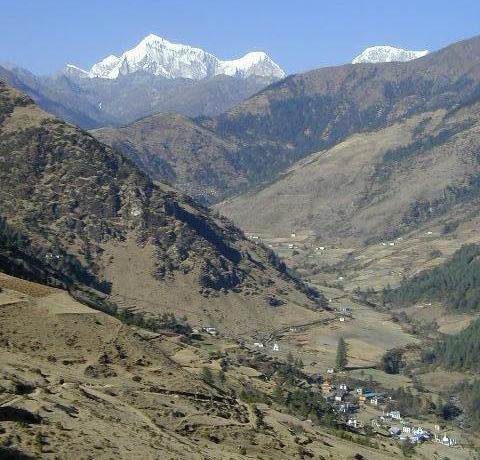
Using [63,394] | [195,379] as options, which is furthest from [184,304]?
[63,394]

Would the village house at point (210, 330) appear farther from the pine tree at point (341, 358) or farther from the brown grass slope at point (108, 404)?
the brown grass slope at point (108, 404)

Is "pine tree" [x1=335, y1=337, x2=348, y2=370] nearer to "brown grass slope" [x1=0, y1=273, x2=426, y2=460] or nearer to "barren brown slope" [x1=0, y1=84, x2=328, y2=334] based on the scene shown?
"barren brown slope" [x1=0, y1=84, x2=328, y2=334]

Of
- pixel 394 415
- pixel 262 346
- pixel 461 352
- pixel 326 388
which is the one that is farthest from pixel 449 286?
pixel 394 415

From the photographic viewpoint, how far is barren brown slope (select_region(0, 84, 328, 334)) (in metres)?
136

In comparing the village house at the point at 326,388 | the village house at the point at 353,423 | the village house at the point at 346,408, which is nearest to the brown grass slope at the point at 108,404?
the village house at the point at 353,423

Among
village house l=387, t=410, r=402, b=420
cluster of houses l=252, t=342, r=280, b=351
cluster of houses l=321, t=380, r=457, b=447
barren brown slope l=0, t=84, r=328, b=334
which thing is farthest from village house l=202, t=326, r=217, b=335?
village house l=387, t=410, r=402, b=420

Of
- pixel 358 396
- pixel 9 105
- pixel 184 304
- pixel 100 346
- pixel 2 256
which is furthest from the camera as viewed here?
pixel 9 105

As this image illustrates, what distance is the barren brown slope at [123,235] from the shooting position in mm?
135500

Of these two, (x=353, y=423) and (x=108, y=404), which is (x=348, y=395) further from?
(x=108, y=404)

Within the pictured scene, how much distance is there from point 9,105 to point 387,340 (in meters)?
86.4

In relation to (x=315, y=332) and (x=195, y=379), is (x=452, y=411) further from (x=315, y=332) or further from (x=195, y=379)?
(x=195, y=379)

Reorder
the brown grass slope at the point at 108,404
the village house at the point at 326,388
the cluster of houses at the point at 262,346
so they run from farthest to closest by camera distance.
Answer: the cluster of houses at the point at 262,346
the village house at the point at 326,388
the brown grass slope at the point at 108,404

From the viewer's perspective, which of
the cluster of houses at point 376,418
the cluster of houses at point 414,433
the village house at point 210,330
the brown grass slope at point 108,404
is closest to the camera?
the brown grass slope at point 108,404

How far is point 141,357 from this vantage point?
199 ft
